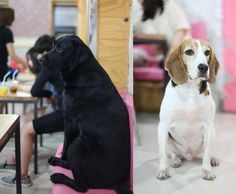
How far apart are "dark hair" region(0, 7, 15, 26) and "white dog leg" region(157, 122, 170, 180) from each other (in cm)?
119

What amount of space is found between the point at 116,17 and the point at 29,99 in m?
0.99

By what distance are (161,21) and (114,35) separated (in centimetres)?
81

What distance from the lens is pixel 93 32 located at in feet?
7.75

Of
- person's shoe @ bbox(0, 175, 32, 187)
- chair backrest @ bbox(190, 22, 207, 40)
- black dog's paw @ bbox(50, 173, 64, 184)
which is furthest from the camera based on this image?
chair backrest @ bbox(190, 22, 207, 40)

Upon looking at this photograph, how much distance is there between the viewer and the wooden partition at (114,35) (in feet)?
7.57

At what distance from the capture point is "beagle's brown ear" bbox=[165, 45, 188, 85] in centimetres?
237

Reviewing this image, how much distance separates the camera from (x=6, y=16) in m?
2.77

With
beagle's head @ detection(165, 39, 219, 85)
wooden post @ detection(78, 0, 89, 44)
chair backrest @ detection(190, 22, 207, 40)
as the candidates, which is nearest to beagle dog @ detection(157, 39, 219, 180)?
beagle's head @ detection(165, 39, 219, 85)

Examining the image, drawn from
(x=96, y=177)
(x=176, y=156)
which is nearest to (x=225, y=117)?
(x=176, y=156)

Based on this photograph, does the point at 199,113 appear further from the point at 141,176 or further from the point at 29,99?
the point at 29,99

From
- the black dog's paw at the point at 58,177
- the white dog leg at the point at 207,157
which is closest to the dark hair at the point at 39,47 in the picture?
the black dog's paw at the point at 58,177

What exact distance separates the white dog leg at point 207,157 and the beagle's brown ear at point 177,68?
0.37m

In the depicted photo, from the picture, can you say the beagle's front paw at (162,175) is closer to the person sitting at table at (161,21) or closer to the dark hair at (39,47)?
the person sitting at table at (161,21)

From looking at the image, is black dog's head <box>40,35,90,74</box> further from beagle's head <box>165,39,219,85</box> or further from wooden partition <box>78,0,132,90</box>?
beagle's head <box>165,39,219,85</box>
